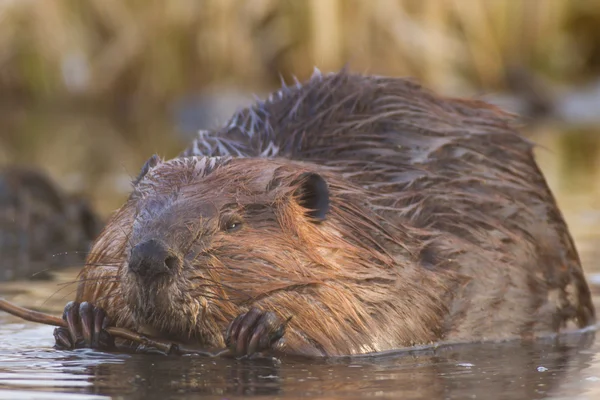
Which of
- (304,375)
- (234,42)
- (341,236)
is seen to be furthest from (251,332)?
(234,42)

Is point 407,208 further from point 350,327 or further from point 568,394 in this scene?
point 568,394

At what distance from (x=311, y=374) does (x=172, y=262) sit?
493 millimetres

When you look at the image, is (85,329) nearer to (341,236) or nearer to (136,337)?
(136,337)

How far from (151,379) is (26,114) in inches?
548

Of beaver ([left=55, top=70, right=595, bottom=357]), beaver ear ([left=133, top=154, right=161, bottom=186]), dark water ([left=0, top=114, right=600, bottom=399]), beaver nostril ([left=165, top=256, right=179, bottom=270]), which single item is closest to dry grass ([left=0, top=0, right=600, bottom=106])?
beaver ([left=55, top=70, right=595, bottom=357])

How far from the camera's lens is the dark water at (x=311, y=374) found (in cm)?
357

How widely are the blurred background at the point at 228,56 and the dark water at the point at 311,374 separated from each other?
8864mm

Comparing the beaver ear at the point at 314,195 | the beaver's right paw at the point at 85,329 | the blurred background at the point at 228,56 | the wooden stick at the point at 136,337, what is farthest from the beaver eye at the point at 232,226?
the blurred background at the point at 228,56

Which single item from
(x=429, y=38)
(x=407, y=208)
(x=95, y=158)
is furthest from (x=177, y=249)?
(x=429, y=38)

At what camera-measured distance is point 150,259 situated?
373 cm

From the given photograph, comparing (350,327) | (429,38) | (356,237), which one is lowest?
(350,327)

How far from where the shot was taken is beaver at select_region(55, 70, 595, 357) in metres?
3.94

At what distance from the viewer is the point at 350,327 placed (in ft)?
13.7

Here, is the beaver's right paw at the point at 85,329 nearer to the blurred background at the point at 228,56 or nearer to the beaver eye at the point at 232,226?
the beaver eye at the point at 232,226
